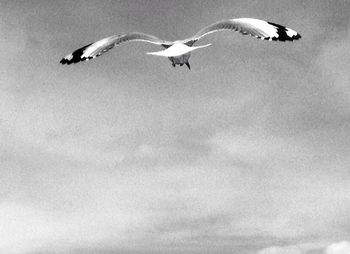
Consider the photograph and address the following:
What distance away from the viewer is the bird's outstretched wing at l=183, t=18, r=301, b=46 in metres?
13.4

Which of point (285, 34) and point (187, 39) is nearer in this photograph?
point (187, 39)

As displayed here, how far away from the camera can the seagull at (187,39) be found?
1276 cm

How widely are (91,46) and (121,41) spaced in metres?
1.38

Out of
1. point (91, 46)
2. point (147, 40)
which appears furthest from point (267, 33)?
point (91, 46)

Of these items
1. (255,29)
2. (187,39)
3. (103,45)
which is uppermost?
(103,45)

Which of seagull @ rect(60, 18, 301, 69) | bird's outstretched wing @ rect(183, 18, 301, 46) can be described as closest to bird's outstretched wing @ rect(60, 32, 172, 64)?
seagull @ rect(60, 18, 301, 69)

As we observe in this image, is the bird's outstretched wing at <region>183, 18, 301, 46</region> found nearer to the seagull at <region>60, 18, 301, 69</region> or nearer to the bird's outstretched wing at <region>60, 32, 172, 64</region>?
the seagull at <region>60, 18, 301, 69</region>

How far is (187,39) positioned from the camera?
12.8 m

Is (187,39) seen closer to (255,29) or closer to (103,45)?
(255,29)

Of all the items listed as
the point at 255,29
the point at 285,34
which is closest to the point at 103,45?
the point at 255,29

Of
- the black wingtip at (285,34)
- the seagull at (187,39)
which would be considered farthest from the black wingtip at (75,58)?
the black wingtip at (285,34)

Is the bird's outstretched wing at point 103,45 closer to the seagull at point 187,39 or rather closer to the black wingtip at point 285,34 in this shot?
the seagull at point 187,39

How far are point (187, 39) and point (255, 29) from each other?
250 centimetres

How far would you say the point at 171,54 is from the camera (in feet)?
36.6
